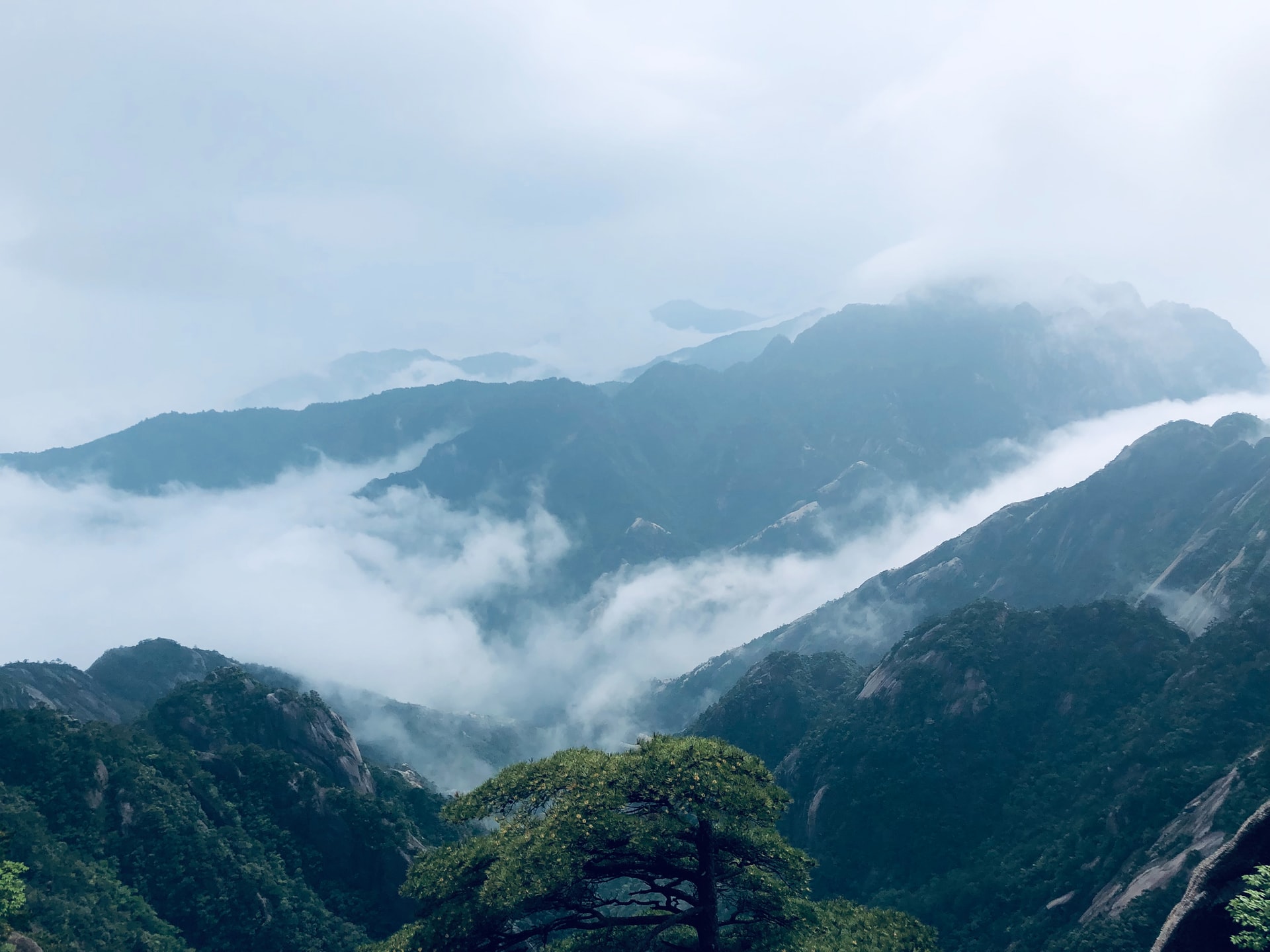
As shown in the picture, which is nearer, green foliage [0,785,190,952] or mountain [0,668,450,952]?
green foliage [0,785,190,952]

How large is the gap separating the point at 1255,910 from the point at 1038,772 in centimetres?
10814

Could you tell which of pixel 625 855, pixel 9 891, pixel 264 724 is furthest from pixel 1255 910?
pixel 264 724

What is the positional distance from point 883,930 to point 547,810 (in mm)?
19555

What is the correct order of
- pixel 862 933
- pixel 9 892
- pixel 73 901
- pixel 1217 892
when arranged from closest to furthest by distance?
1. pixel 1217 892
2. pixel 862 933
3. pixel 9 892
4. pixel 73 901

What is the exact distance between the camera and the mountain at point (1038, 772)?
87.8 metres

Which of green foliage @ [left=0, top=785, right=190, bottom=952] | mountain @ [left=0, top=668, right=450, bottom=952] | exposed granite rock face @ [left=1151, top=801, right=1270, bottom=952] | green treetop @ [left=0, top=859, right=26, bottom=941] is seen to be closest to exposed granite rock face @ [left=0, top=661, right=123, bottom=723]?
mountain @ [left=0, top=668, right=450, bottom=952]

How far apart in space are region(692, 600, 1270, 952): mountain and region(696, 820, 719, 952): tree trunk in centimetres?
5059

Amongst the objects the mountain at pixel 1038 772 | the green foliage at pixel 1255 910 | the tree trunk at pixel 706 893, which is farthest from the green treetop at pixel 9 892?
the mountain at pixel 1038 772

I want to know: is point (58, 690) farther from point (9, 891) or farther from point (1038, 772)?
point (1038, 772)

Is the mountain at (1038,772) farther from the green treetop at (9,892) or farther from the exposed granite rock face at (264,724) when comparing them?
the green treetop at (9,892)

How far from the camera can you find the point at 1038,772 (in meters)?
131

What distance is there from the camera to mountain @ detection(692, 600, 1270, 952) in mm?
87812

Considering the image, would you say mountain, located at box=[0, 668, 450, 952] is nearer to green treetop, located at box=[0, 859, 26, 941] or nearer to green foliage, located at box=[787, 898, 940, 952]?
green treetop, located at box=[0, 859, 26, 941]

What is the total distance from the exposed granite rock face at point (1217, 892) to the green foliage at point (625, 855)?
724 inches
